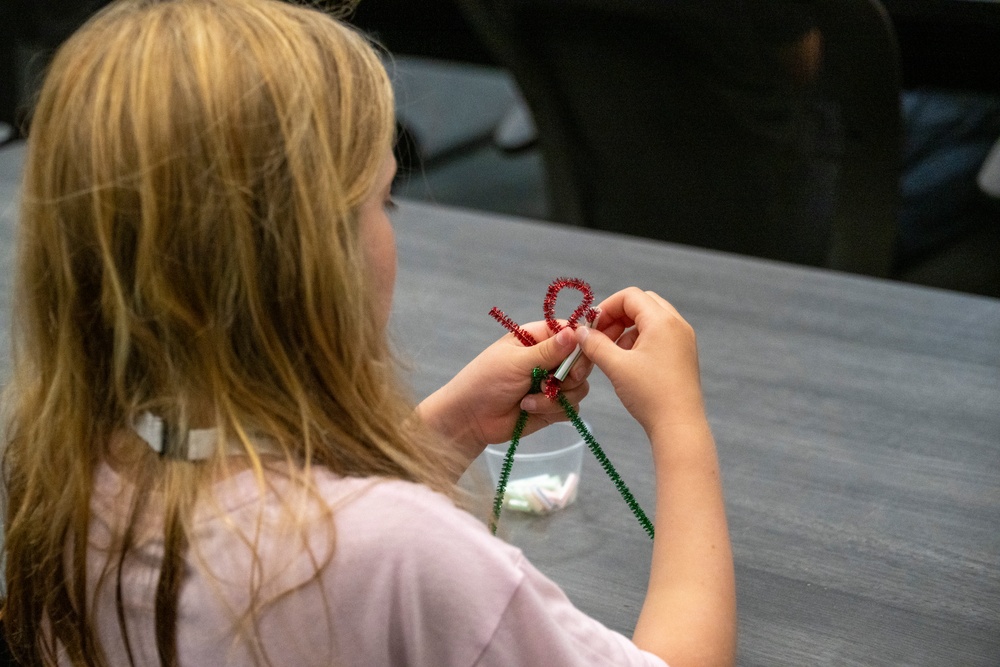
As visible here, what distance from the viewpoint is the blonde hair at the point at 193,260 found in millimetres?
543

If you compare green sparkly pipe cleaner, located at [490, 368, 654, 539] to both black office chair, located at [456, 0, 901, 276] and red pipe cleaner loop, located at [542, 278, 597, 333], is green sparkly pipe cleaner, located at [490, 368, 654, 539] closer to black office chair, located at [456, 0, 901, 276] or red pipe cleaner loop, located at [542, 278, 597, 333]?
red pipe cleaner loop, located at [542, 278, 597, 333]

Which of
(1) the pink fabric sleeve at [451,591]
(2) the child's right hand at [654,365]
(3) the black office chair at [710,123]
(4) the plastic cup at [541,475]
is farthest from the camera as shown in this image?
(3) the black office chair at [710,123]

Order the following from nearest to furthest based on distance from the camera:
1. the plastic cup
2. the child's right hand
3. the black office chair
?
the child's right hand < the plastic cup < the black office chair

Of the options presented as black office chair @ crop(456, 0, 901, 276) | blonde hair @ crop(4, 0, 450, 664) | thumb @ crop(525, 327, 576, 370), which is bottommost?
black office chair @ crop(456, 0, 901, 276)

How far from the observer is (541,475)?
897 mm

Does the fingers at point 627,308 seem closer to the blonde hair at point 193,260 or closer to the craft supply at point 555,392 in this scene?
the craft supply at point 555,392

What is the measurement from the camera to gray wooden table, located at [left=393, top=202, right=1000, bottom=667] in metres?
0.75

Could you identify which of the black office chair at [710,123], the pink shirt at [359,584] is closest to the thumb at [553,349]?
the pink shirt at [359,584]

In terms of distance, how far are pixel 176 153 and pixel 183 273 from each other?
62 mm

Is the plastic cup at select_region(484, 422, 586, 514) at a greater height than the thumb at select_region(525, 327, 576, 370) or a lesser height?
lesser

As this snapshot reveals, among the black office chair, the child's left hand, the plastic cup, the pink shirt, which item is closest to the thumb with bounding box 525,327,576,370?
the child's left hand

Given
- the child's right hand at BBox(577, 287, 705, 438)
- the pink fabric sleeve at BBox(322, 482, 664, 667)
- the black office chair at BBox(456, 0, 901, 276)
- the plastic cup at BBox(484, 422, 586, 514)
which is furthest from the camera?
the black office chair at BBox(456, 0, 901, 276)

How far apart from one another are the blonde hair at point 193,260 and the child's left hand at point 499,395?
0.18 meters

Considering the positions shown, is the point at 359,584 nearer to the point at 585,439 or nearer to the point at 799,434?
the point at 585,439
